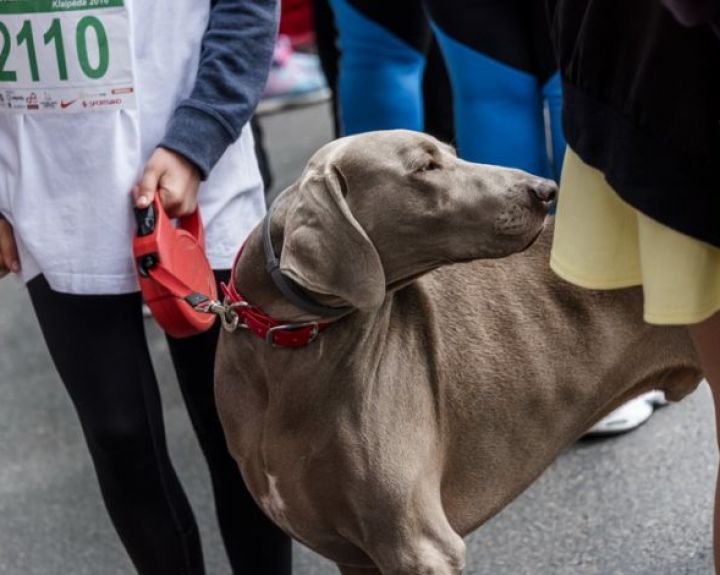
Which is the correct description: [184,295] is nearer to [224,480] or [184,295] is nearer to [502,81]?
[224,480]

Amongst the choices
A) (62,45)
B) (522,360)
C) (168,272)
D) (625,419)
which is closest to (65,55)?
(62,45)

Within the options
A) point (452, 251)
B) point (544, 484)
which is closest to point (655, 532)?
point (544, 484)

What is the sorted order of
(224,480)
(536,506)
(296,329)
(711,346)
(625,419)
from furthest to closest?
(625,419), (536,506), (224,480), (296,329), (711,346)

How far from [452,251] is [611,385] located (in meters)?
0.51

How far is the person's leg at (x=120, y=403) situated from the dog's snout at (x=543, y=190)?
0.68 meters

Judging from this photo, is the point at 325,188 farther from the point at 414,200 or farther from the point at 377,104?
the point at 377,104

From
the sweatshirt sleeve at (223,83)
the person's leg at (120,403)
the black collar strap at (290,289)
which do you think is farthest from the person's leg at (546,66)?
the person's leg at (120,403)

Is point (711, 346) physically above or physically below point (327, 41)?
above

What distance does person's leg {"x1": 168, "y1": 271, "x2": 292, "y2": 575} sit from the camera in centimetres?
229

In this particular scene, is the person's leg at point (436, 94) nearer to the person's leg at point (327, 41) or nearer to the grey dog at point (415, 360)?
the person's leg at point (327, 41)

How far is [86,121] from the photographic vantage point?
6.83 feet

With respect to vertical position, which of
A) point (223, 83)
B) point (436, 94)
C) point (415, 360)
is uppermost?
point (223, 83)

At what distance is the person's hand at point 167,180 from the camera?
2088mm

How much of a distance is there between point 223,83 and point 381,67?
119 centimetres
